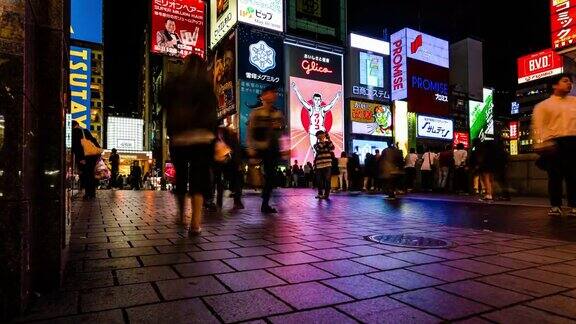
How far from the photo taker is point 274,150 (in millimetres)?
6148

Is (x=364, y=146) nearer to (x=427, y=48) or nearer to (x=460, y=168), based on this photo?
(x=427, y=48)

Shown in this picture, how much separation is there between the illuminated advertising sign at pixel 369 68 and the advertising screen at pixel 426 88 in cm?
209

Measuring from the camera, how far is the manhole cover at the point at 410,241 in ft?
11.8

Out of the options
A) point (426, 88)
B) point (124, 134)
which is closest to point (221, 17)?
point (426, 88)

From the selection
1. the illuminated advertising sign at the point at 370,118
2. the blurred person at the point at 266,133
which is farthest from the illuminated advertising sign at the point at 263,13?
the blurred person at the point at 266,133

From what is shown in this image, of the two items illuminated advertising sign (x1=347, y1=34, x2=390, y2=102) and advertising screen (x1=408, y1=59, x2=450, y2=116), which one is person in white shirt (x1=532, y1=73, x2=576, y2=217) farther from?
advertising screen (x1=408, y1=59, x2=450, y2=116)

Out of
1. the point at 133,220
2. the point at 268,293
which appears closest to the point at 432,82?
the point at 133,220

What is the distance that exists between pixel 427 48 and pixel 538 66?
847 centimetres

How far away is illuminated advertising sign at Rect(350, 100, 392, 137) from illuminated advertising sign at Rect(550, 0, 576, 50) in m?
17.7

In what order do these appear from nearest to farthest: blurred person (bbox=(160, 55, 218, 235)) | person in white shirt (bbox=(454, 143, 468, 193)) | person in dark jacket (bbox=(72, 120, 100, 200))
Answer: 1. blurred person (bbox=(160, 55, 218, 235))
2. person in dark jacket (bbox=(72, 120, 100, 200))
3. person in white shirt (bbox=(454, 143, 468, 193))

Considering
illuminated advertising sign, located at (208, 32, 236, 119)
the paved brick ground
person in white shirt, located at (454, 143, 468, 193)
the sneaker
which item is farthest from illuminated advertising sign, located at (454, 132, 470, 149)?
the paved brick ground

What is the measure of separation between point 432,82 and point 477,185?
22.1 meters

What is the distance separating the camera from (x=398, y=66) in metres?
32.3

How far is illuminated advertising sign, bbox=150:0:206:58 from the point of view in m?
20.2
